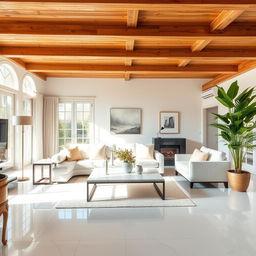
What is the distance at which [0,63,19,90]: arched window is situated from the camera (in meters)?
5.71

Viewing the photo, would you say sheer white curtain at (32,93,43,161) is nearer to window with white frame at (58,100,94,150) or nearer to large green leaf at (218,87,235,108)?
window with white frame at (58,100,94,150)

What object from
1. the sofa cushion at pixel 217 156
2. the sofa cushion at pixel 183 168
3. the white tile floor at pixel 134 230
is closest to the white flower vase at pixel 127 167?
the white tile floor at pixel 134 230

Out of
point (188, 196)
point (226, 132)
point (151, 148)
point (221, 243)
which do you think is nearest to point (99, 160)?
point (151, 148)

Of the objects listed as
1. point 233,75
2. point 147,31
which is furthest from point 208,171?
point 233,75

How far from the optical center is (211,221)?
311 cm

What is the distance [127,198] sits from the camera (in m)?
4.11

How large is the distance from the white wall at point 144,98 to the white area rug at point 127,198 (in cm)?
337

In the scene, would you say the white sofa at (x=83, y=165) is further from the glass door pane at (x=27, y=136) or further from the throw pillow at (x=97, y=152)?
the glass door pane at (x=27, y=136)

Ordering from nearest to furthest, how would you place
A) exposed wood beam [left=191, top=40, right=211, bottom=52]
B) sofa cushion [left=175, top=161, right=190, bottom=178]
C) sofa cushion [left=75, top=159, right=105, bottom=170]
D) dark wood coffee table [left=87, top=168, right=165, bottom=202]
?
dark wood coffee table [left=87, top=168, right=165, bottom=202] → exposed wood beam [left=191, top=40, right=211, bottom=52] → sofa cushion [left=175, top=161, right=190, bottom=178] → sofa cushion [left=75, top=159, right=105, bottom=170]

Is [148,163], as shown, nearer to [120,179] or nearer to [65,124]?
[120,179]

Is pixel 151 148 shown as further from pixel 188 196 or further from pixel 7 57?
pixel 7 57

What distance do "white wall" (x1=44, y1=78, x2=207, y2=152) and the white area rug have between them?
3369 mm

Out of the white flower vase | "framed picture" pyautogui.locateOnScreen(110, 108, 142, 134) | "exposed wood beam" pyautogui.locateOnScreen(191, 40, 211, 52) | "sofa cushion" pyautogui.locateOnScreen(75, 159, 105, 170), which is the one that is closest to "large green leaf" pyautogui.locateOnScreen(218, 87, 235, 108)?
"exposed wood beam" pyautogui.locateOnScreen(191, 40, 211, 52)

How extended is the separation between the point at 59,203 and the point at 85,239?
1.38 meters
